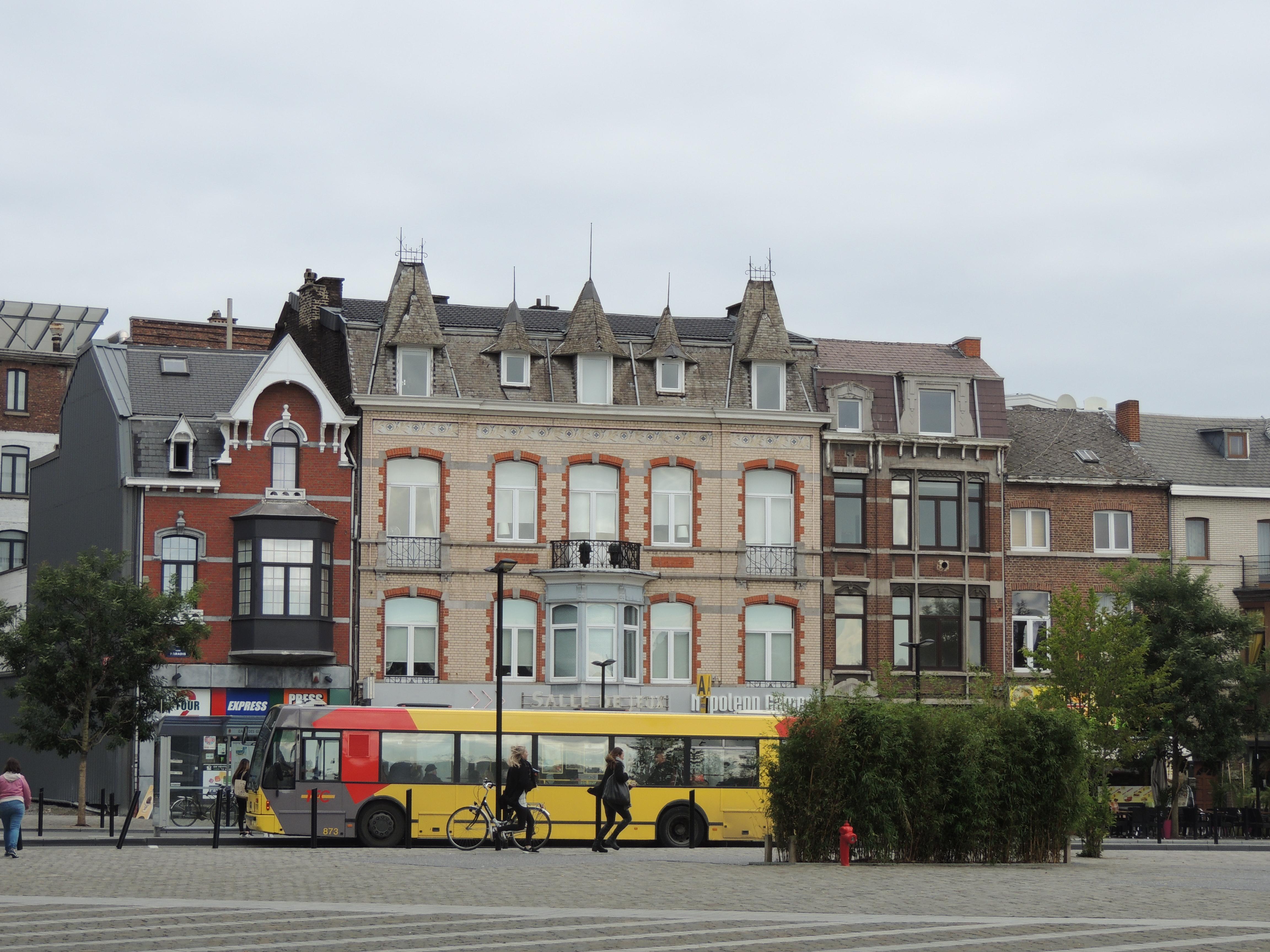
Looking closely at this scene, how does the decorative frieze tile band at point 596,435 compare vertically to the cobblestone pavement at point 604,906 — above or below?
above

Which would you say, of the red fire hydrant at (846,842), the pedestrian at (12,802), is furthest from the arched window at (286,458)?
the red fire hydrant at (846,842)

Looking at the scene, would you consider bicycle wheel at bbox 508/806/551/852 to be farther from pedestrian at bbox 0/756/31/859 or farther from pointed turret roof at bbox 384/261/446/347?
pointed turret roof at bbox 384/261/446/347

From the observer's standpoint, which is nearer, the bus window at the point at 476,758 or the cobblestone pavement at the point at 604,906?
the cobblestone pavement at the point at 604,906

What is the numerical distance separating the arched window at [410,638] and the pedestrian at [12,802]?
714 inches

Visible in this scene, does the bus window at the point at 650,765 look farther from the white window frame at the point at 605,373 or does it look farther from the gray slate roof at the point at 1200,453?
the gray slate roof at the point at 1200,453

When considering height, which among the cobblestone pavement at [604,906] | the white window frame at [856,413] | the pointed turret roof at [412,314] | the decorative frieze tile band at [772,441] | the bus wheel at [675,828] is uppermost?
the pointed turret roof at [412,314]

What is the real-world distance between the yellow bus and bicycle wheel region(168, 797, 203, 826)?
380cm

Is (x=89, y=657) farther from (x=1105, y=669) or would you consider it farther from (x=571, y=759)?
(x=1105, y=669)

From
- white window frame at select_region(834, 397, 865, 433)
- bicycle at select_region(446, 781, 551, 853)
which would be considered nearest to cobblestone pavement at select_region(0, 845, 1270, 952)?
bicycle at select_region(446, 781, 551, 853)

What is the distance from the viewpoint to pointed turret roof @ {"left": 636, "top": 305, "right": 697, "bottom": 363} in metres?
45.4

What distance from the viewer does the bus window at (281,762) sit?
3166 centimetres

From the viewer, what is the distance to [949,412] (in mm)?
47094

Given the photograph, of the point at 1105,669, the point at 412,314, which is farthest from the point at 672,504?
the point at 1105,669

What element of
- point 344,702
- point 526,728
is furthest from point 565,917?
point 344,702
